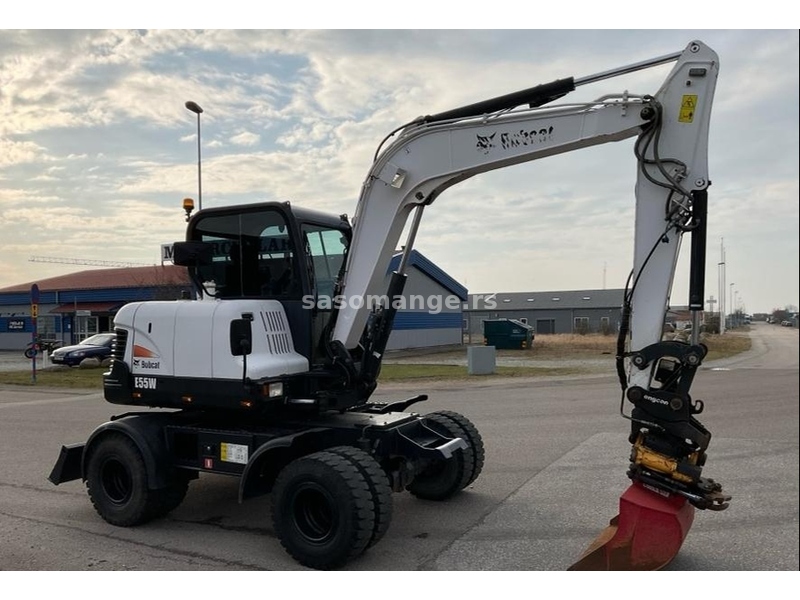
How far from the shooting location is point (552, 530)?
17.4ft

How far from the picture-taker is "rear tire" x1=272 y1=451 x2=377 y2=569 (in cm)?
454

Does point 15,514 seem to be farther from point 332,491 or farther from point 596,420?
point 596,420

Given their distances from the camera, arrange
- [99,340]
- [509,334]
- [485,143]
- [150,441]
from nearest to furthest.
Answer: [485,143] < [150,441] < [99,340] < [509,334]

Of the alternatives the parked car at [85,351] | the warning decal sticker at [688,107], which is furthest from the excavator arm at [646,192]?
the parked car at [85,351]

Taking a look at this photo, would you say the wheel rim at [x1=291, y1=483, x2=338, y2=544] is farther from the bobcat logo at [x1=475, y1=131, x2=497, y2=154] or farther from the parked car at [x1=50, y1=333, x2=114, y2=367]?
the bobcat logo at [x1=475, y1=131, x2=497, y2=154]

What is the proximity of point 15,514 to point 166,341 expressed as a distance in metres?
2.31

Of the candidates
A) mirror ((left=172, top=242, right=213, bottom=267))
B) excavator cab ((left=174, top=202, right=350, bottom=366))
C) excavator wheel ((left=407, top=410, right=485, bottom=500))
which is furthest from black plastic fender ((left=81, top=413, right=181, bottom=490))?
excavator wheel ((left=407, top=410, right=485, bottom=500))

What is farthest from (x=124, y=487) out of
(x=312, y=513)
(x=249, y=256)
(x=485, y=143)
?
(x=485, y=143)

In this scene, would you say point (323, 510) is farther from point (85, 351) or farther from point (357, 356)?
point (85, 351)

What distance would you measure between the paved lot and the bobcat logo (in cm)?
240

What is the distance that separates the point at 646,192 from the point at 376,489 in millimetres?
2928

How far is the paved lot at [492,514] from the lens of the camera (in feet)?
15.6

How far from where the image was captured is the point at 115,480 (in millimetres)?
5906

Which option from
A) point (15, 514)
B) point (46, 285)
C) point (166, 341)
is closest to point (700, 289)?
point (166, 341)
